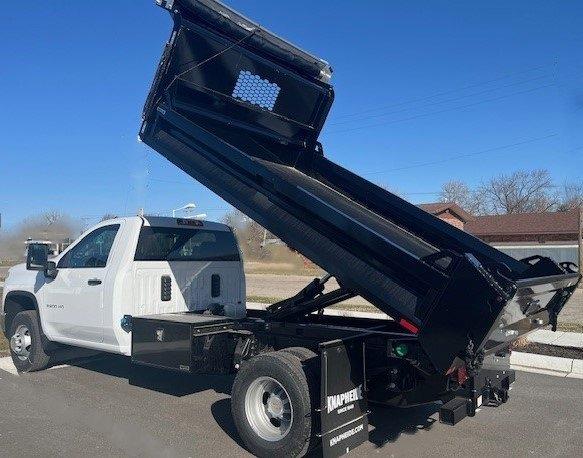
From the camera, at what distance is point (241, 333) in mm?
5586

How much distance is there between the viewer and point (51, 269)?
7008 mm

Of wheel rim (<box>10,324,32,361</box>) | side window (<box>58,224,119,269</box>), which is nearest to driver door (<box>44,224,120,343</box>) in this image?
side window (<box>58,224,119,269</box>)

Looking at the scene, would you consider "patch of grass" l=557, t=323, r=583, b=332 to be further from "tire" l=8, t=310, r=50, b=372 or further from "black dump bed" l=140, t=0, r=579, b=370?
"tire" l=8, t=310, r=50, b=372

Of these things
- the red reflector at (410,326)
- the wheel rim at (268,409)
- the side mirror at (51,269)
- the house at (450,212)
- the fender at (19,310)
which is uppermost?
the house at (450,212)

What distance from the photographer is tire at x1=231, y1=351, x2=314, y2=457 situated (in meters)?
4.42

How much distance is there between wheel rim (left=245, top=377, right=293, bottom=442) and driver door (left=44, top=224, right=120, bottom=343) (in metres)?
2.38

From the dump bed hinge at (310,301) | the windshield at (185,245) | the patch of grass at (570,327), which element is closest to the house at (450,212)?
the patch of grass at (570,327)

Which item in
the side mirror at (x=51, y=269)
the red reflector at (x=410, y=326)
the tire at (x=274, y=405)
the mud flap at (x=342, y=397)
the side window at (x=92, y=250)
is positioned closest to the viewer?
the red reflector at (x=410, y=326)

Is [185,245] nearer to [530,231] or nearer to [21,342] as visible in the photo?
[21,342]

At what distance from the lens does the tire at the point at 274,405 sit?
4.42m

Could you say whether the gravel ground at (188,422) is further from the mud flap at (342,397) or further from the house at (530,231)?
the house at (530,231)

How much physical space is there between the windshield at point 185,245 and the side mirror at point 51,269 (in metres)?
1.41

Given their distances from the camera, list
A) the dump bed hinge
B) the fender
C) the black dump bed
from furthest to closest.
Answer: the fender, the dump bed hinge, the black dump bed

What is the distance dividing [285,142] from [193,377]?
3313 mm
